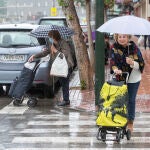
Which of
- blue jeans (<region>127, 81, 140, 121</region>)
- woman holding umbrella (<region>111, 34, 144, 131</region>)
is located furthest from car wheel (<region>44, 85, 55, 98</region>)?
woman holding umbrella (<region>111, 34, 144, 131</region>)

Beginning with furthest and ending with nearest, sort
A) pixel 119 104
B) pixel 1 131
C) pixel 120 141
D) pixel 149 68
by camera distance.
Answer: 1. pixel 149 68
2. pixel 1 131
3. pixel 120 141
4. pixel 119 104

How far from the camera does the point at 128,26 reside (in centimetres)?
748

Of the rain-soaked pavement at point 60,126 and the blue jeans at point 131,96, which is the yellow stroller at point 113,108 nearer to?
the rain-soaked pavement at point 60,126

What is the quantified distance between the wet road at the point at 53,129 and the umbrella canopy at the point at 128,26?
154cm

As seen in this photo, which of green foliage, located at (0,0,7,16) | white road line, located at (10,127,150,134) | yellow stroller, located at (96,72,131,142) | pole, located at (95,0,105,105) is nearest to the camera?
yellow stroller, located at (96,72,131,142)

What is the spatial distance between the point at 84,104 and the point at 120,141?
3359 mm

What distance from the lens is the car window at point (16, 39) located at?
1179 centimetres

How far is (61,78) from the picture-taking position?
1089 centimetres

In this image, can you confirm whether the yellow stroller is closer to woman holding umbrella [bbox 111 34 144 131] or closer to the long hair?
woman holding umbrella [bbox 111 34 144 131]

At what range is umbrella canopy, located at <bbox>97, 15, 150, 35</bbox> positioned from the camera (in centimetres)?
740

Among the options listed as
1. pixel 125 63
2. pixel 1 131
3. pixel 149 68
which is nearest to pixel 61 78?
pixel 1 131

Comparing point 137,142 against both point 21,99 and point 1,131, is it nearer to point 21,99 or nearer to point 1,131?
point 1,131

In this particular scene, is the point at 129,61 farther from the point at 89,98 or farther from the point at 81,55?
the point at 81,55

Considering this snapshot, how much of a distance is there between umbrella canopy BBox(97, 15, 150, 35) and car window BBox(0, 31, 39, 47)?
4314mm
